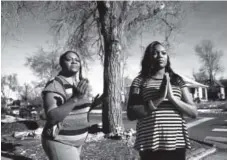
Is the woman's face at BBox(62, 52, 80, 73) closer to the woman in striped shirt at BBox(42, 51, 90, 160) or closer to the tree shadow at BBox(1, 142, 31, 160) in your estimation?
the woman in striped shirt at BBox(42, 51, 90, 160)

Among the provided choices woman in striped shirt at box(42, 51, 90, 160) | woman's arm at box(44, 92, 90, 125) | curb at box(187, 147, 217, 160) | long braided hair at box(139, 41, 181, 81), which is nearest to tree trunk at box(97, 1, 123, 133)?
curb at box(187, 147, 217, 160)

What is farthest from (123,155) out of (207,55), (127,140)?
(207,55)

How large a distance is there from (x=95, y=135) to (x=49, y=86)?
559cm

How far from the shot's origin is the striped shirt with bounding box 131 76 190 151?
1.84 metres

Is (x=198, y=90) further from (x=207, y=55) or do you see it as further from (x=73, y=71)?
(x=73, y=71)

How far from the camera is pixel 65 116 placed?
5.95 ft

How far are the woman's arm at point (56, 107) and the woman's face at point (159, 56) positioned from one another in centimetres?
67

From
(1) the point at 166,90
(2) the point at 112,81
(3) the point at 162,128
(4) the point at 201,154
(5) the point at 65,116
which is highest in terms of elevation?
(2) the point at 112,81

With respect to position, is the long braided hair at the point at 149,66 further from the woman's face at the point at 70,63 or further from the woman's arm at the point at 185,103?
the woman's face at the point at 70,63

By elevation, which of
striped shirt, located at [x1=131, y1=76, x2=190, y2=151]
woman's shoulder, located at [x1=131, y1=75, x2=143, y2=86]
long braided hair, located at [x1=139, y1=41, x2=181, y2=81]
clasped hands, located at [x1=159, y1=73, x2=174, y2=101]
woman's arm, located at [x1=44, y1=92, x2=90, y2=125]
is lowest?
striped shirt, located at [x1=131, y1=76, x2=190, y2=151]

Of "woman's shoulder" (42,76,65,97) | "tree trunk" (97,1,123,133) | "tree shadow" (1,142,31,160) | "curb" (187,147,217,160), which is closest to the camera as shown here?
"woman's shoulder" (42,76,65,97)

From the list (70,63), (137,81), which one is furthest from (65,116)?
(137,81)

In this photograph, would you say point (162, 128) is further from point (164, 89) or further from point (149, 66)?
point (149, 66)

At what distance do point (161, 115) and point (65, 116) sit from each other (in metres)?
0.70
